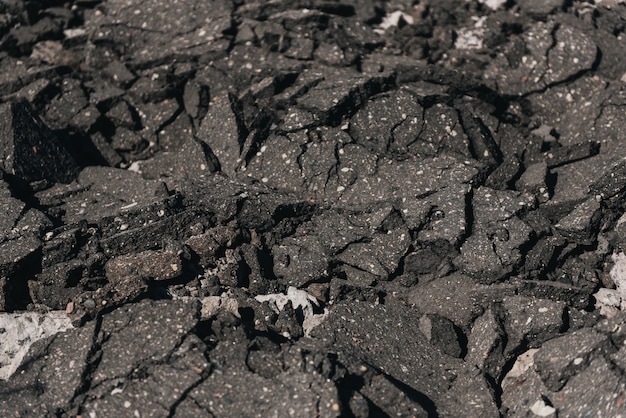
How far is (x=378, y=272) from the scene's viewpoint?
5762mm

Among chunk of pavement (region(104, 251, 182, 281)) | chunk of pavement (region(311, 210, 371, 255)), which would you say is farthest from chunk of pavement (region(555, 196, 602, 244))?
chunk of pavement (region(104, 251, 182, 281))

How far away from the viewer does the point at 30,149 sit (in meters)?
6.30

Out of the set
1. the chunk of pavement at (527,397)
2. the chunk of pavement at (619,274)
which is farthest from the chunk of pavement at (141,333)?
the chunk of pavement at (619,274)

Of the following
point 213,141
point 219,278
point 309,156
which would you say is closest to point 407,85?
point 309,156

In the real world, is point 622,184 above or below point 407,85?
below

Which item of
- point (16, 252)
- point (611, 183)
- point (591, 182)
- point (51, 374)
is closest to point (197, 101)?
point (16, 252)

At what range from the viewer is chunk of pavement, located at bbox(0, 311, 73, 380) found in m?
5.30

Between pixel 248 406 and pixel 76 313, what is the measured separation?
1.44 metres

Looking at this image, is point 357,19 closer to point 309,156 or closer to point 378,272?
point 309,156

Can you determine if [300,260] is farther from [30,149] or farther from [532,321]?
[30,149]

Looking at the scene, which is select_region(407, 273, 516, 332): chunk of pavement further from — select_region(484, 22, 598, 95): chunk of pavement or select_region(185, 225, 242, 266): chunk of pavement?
select_region(484, 22, 598, 95): chunk of pavement

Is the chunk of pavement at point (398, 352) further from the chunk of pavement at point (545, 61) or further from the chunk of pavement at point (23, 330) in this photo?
the chunk of pavement at point (545, 61)

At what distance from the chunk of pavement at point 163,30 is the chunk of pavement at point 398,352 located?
9.59 ft

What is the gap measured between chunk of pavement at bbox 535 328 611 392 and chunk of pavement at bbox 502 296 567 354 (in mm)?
168
